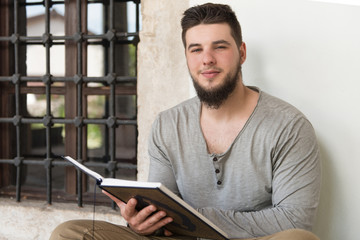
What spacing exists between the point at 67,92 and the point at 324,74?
1.66 meters

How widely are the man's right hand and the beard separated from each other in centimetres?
59

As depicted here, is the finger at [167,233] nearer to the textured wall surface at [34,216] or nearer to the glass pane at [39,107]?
the textured wall surface at [34,216]

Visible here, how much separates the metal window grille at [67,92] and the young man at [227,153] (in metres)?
0.67

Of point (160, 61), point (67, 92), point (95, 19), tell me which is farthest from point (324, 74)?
point (67, 92)

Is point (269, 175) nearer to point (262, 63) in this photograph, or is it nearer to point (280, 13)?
point (262, 63)

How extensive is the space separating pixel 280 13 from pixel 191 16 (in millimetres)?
531

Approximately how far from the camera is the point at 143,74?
2.54 m

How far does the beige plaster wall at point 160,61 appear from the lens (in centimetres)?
248

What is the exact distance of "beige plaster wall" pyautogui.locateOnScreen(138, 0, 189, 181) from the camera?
8.15 feet

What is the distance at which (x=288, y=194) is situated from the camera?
5.85ft

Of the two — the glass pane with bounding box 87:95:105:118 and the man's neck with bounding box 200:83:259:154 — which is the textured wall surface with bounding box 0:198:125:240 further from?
the man's neck with bounding box 200:83:259:154

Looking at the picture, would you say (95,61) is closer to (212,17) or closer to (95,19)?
(95,19)

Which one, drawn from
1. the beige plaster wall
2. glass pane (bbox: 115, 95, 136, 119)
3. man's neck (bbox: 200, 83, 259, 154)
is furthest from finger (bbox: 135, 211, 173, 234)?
glass pane (bbox: 115, 95, 136, 119)

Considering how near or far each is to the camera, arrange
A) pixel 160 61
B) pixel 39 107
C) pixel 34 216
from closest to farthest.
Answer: pixel 160 61, pixel 34 216, pixel 39 107
